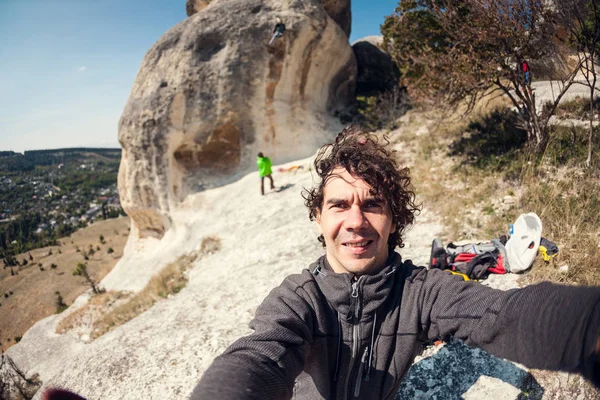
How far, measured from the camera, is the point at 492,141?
7.17m

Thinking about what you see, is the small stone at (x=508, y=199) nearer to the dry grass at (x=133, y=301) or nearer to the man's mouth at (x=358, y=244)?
the man's mouth at (x=358, y=244)

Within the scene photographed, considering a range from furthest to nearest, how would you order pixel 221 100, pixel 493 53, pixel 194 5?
pixel 194 5, pixel 221 100, pixel 493 53

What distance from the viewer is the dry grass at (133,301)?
22.2 feet

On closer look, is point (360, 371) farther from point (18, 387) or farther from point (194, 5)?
point (194, 5)

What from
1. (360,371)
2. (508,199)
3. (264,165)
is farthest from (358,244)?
(264,165)

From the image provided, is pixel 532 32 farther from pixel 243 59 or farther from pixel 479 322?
pixel 243 59

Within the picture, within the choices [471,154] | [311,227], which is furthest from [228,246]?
[471,154]

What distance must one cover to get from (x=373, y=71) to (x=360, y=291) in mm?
15619

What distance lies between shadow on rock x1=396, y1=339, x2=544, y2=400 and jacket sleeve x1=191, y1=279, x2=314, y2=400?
1.55 m

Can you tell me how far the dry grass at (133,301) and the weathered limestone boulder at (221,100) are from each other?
3.85 meters

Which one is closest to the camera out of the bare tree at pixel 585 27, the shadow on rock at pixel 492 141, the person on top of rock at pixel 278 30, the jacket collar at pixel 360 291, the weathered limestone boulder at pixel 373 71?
the jacket collar at pixel 360 291

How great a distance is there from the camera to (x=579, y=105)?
631 cm

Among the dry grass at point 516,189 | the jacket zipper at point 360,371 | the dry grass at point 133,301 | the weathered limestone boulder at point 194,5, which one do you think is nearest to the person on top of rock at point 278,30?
the dry grass at point 516,189

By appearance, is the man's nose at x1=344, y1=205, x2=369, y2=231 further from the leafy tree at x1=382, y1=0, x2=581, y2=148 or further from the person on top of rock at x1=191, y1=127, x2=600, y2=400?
the leafy tree at x1=382, y1=0, x2=581, y2=148
